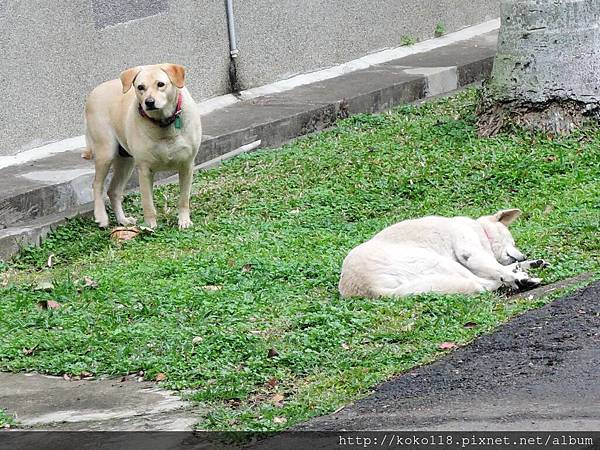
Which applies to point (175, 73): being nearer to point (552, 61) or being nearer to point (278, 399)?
point (552, 61)

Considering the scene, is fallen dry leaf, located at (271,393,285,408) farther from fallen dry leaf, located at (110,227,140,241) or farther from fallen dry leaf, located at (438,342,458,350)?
fallen dry leaf, located at (110,227,140,241)

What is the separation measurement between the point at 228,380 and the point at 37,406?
899 millimetres

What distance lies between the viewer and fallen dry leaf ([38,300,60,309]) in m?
7.21

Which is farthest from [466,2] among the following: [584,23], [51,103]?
[51,103]

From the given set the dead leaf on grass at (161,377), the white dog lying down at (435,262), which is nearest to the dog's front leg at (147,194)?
the white dog lying down at (435,262)

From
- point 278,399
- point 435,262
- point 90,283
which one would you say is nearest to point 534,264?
point 435,262

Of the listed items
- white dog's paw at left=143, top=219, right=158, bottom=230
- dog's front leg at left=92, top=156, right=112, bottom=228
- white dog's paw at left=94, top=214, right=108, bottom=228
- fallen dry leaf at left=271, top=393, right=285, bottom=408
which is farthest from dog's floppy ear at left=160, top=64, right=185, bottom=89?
fallen dry leaf at left=271, top=393, right=285, bottom=408

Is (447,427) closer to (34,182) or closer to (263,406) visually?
(263,406)

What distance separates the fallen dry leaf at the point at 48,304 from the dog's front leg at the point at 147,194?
2.05 m

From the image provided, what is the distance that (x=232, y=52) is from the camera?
41.8 feet

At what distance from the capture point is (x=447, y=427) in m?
4.61

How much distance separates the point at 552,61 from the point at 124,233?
13.2 ft

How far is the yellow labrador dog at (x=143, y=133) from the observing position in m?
8.90

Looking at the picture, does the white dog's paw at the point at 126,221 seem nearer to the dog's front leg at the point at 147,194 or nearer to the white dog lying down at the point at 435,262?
the dog's front leg at the point at 147,194
